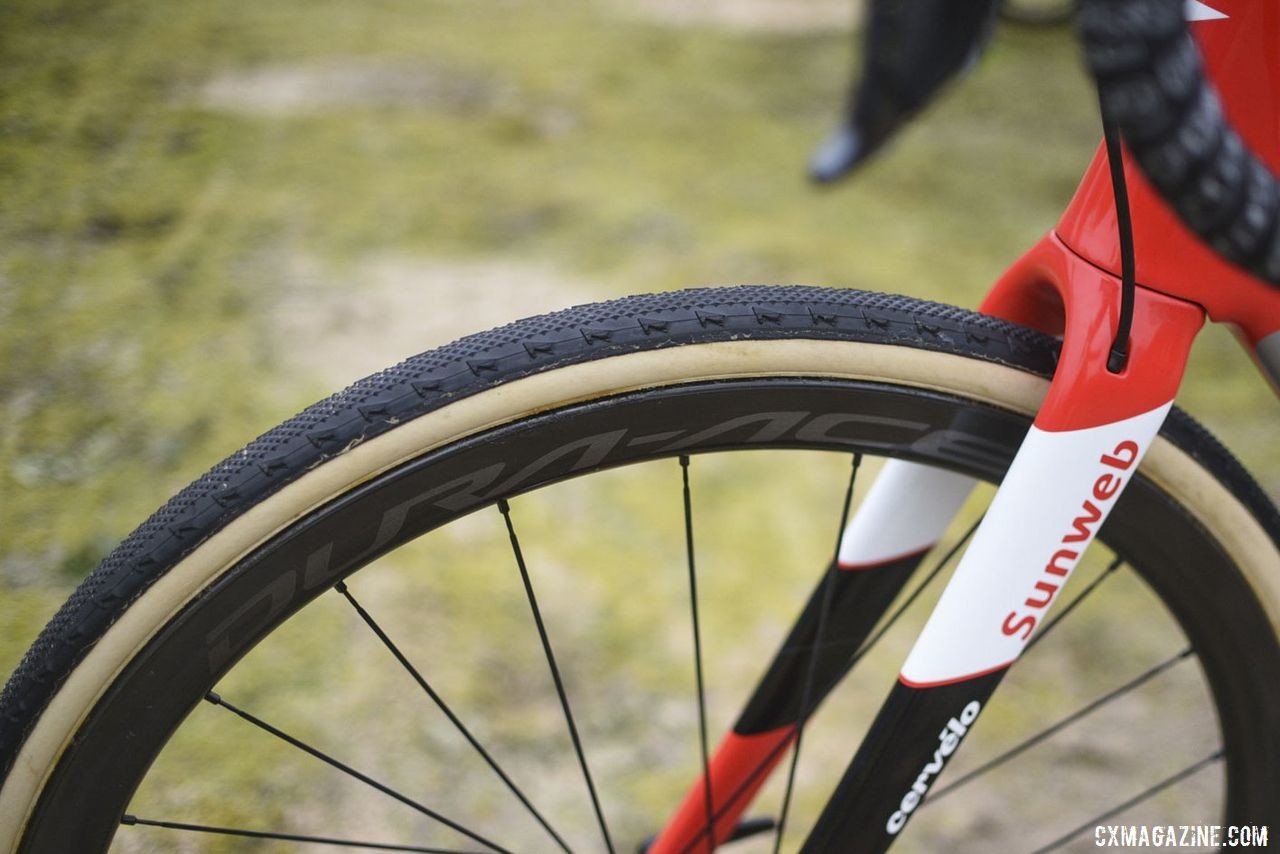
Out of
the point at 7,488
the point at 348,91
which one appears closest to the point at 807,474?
the point at 7,488

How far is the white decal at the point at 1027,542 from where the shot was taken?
527 mm

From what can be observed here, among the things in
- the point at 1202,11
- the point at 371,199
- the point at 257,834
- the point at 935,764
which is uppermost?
the point at 371,199

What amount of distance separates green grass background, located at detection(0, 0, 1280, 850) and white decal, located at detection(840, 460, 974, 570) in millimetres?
988

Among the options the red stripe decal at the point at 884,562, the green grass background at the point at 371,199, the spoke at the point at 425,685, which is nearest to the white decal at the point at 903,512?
the red stripe decal at the point at 884,562

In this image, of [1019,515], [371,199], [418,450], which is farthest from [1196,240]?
[371,199]

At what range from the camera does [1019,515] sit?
1.75 feet

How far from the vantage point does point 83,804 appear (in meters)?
0.53

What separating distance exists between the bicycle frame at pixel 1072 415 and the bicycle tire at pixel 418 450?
4cm

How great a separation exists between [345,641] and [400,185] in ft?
3.78

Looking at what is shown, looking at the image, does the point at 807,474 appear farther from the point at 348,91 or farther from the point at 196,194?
the point at 348,91

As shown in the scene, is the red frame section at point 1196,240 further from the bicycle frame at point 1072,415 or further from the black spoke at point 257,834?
the black spoke at point 257,834

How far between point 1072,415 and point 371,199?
5.69 feet

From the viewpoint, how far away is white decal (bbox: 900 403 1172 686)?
53 cm

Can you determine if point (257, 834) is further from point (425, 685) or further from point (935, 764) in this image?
point (935, 764)
